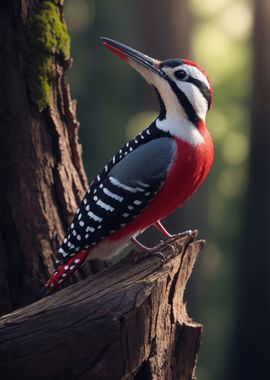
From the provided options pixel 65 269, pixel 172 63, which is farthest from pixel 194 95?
pixel 65 269

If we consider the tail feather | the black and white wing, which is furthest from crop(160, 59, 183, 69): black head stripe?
the tail feather

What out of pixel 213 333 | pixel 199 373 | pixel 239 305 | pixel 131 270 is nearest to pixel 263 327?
pixel 239 305

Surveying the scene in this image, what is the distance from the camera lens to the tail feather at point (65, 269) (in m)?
5.51

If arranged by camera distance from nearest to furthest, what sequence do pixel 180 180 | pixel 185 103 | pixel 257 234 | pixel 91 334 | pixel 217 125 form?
pixel 91 334 < pixel 180 180 < pixel 185 103 < pixel 257 234 < pixel 217 125

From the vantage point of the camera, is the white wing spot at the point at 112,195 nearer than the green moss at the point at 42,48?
Yes

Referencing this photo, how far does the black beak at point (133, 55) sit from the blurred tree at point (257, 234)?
891 centimetres

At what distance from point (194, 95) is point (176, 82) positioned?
0.42ft

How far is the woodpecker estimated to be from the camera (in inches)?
214

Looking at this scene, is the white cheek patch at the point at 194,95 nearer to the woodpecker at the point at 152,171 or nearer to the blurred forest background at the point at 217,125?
the woodpecker at the point at 152,171

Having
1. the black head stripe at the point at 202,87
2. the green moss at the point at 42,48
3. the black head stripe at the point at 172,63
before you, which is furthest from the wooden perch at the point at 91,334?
the green moss at the point at 42,48

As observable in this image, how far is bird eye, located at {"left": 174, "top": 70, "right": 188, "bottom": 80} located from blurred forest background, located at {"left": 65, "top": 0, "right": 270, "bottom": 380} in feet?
27.0

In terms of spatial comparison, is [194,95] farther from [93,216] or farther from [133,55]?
[93,216]

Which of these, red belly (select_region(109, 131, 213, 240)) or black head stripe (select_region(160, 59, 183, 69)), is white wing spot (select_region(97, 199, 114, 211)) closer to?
red belly (select_region(109, 131, 213, 240))

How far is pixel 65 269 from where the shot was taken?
5.51 meters
